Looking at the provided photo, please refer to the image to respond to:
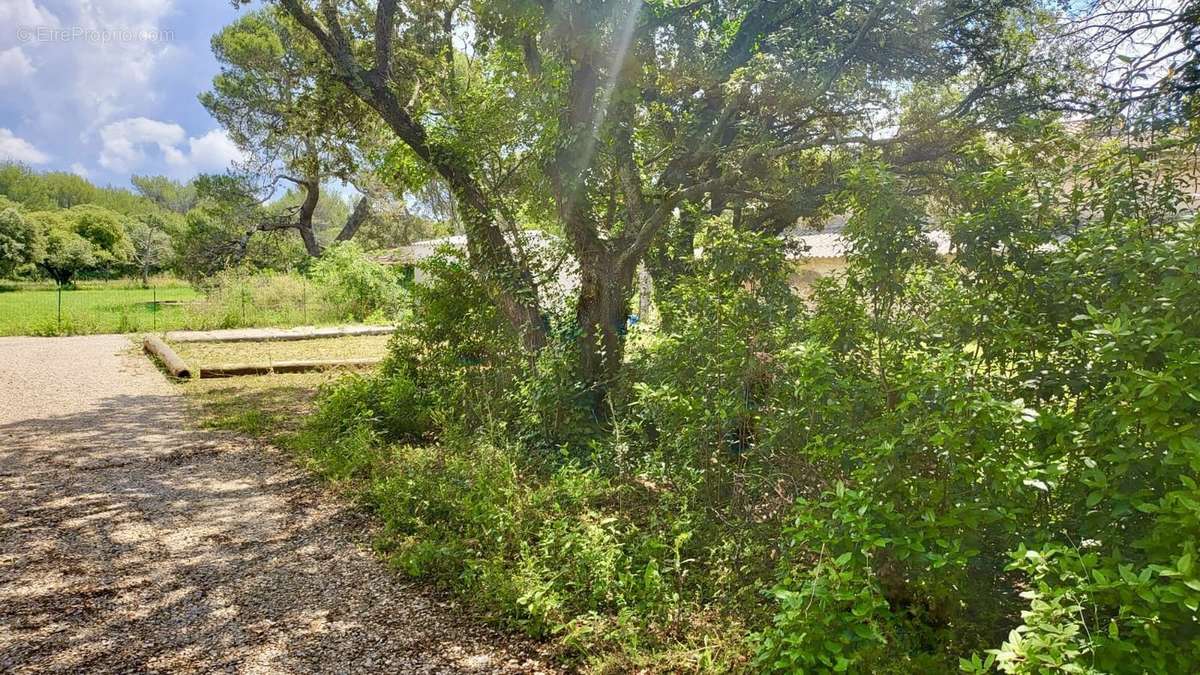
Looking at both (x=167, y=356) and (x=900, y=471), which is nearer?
(x=900, y=471)

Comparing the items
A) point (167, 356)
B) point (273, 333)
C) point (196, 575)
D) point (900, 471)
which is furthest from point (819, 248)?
point (196, 575)

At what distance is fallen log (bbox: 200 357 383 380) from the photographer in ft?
31.9

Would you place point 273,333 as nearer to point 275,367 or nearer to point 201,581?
point 275,367

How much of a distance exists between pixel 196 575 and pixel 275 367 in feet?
22.8

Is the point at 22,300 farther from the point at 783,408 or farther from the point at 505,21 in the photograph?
the point at 783,408

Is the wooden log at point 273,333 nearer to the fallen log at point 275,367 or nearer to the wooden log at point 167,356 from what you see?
the wooden log at point 167,356

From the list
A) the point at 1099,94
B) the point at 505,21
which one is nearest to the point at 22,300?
the point at 505,21

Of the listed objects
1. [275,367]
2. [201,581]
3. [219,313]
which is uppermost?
[219,313]

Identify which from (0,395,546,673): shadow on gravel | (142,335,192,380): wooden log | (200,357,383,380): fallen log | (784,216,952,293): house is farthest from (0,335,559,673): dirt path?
(200,357,383,380): fallen log

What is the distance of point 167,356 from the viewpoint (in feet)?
34.3

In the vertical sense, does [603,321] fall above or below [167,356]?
above

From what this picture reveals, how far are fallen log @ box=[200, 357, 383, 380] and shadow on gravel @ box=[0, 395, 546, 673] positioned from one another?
4.02 meters

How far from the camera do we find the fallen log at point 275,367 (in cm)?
972

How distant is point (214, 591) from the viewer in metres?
3.41
